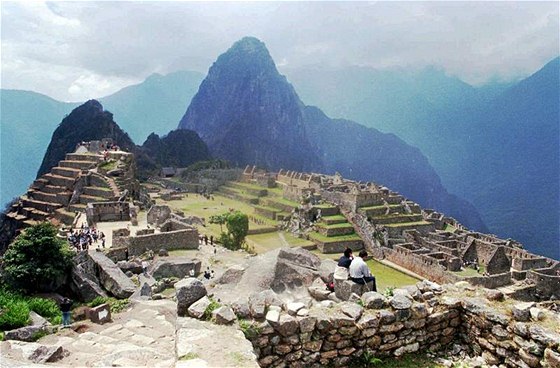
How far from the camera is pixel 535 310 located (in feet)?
18.2

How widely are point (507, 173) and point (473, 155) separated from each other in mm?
29173

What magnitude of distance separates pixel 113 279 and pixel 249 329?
9.27 m

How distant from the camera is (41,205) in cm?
4047

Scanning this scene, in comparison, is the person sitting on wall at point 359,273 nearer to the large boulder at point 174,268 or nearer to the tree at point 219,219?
the large boulder at point 174,268

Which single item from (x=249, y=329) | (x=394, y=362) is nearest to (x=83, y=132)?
(x=249, y=329)

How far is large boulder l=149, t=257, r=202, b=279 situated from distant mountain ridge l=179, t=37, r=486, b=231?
119 meters

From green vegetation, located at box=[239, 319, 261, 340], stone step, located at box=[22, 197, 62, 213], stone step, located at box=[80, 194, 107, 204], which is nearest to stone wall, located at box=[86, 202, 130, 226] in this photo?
stone step, located at box=[80, 194, 107, 204]

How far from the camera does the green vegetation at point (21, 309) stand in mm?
8398

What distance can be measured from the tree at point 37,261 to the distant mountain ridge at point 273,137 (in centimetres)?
12377

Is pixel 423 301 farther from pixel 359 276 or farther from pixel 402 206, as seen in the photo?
pixel 402 206

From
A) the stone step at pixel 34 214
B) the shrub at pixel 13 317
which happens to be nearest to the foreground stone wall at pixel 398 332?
the shrub at pixel 13 317

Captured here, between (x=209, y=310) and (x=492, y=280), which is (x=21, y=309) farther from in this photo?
(x=492, y=280)

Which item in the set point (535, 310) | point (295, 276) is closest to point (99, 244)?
point (295, 276)

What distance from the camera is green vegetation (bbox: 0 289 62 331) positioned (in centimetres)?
840
